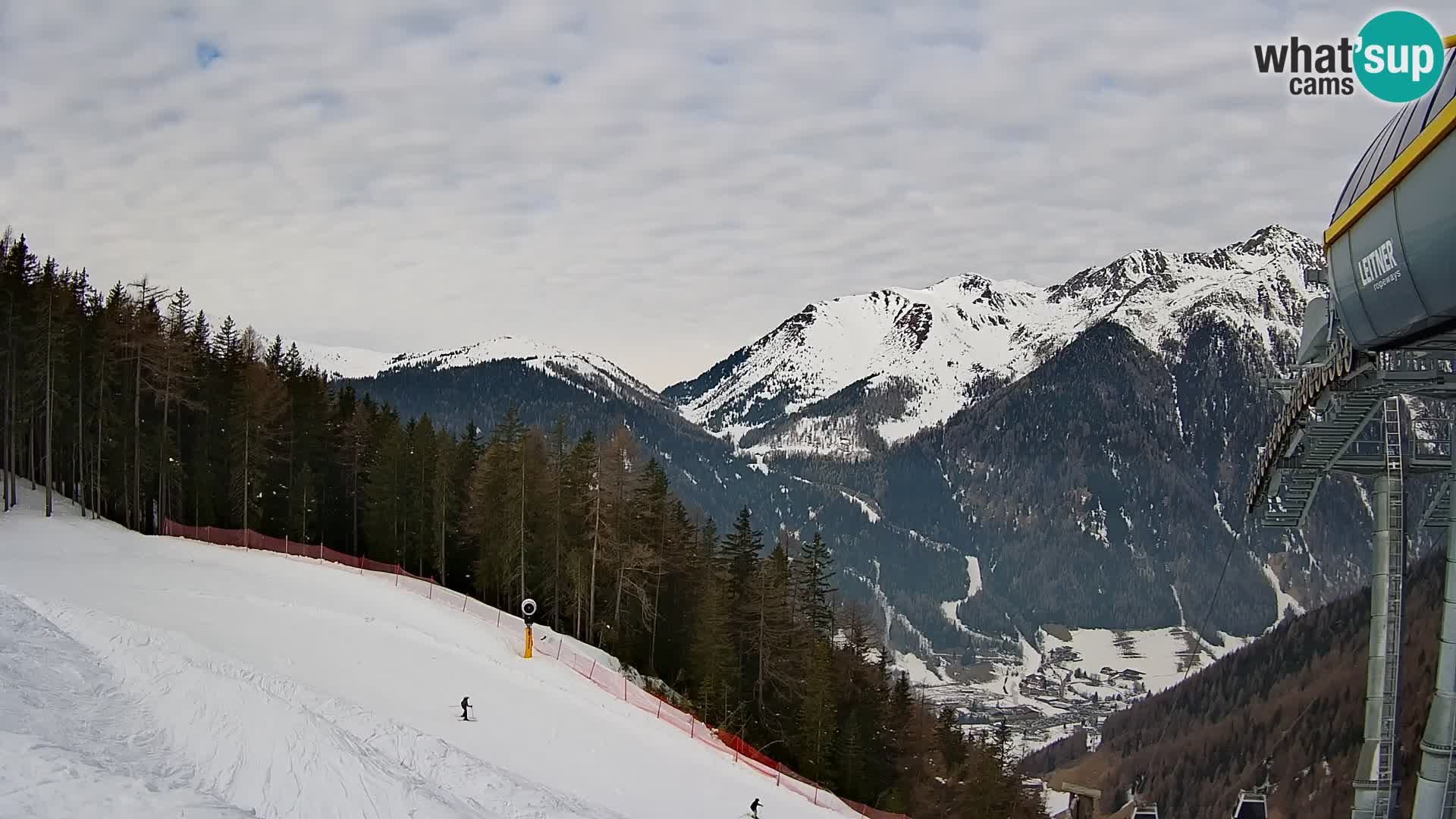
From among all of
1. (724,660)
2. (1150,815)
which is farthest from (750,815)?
(724,660)

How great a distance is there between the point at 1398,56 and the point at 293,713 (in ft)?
69.6

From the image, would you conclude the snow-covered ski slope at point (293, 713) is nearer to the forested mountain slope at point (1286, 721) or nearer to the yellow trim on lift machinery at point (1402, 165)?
the yellow trim on lift machinery at point (1402, 165)

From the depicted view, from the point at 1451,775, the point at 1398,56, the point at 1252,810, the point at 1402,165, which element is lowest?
the point at 1252,810

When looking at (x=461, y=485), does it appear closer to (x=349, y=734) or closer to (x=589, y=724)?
(x=589, y=724)

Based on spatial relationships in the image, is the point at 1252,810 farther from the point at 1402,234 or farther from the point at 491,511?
the point at 491,511

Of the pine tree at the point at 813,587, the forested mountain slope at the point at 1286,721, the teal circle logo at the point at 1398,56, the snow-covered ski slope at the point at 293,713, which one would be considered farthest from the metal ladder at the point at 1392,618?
the pine tree at the point at 813,587

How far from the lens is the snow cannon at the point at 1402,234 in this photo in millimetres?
9906

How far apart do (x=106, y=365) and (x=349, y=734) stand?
3843cm

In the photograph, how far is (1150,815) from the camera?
1820cm

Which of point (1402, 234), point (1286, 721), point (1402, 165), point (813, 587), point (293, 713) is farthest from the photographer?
point (1286, 721)

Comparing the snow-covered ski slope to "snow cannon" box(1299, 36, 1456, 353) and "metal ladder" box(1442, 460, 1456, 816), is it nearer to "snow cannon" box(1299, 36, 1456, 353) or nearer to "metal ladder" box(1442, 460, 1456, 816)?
"metal ladder" box(1442, 460, 1456, 816)

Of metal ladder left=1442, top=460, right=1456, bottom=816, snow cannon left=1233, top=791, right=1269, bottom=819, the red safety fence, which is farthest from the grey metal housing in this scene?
the red safety fence

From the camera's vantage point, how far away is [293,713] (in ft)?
64.4

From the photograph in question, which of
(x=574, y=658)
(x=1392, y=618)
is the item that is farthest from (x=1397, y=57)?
(x=574, y=658)
